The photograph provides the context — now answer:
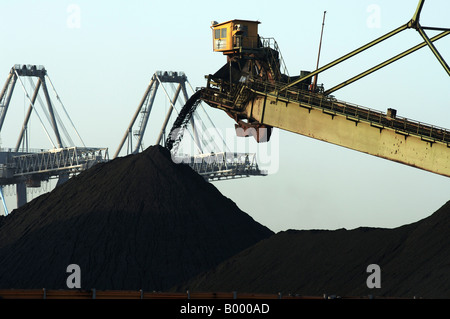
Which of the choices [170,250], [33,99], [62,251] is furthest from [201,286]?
[33,99]

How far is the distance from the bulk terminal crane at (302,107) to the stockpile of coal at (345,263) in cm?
425

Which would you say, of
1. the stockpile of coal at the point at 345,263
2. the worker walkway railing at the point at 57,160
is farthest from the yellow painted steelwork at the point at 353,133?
the worker walkway railing at the point at 57,160

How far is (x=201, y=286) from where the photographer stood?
57.9 m

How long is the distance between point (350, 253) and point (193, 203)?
1358cm

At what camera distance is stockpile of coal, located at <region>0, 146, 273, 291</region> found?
61094 millimetres

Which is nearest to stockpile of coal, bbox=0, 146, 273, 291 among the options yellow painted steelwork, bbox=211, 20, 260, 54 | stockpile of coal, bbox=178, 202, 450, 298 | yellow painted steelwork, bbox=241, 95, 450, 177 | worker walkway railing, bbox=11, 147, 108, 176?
stockpile of coal, bbox=178, 202, 450, 298

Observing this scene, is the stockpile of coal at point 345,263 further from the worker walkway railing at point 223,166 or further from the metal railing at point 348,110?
the worker walkway railing at point 223,166

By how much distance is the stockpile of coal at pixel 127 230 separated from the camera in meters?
61.1

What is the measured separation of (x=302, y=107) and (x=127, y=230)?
1342 centimetres

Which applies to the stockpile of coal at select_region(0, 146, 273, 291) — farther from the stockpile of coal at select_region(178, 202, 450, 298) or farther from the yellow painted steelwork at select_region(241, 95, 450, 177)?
the yellow painted steelwork at select_region(241, 95, 450, 177)

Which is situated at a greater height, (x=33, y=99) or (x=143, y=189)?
(x=33, y=99)

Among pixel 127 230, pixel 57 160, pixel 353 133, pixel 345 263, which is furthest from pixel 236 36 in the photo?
pixel 57 160
